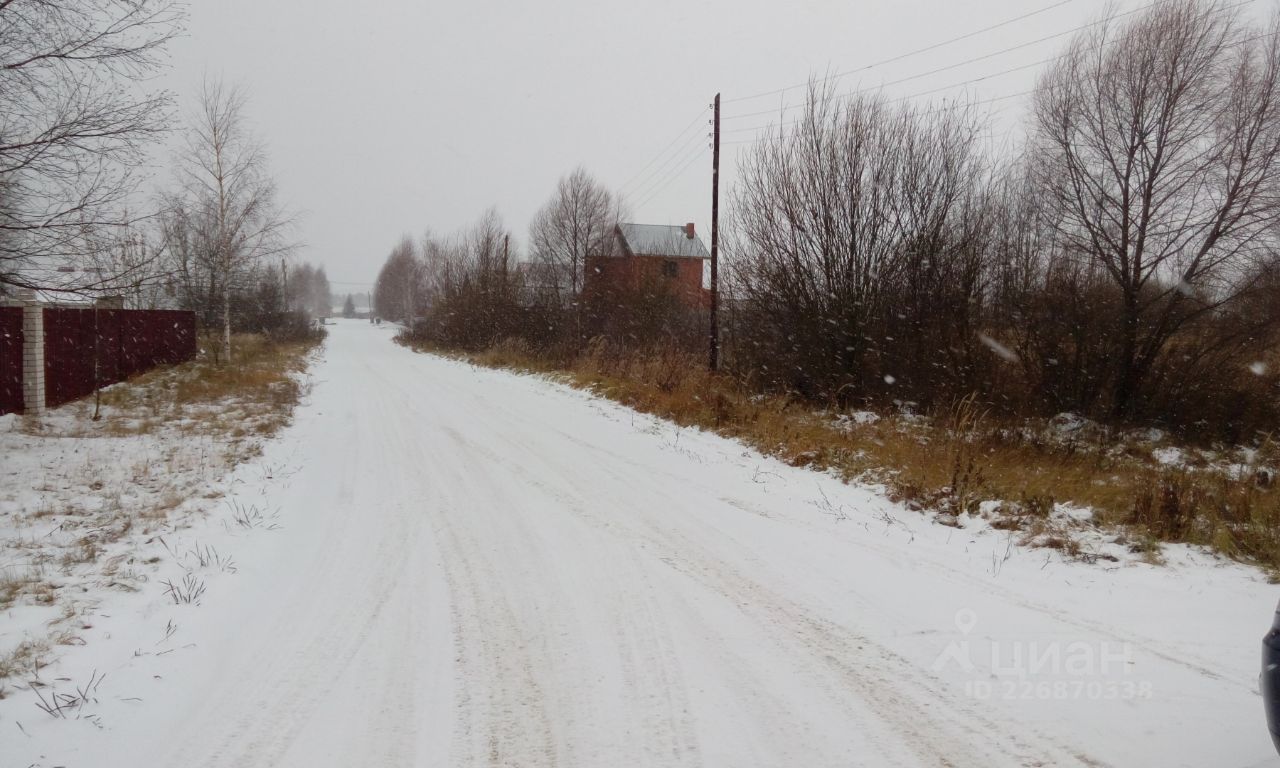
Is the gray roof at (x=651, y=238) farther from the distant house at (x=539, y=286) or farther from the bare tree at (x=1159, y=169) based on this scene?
the bare tree at (x=1159, y=169)

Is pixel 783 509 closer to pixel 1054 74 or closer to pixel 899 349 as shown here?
pixel 899 349

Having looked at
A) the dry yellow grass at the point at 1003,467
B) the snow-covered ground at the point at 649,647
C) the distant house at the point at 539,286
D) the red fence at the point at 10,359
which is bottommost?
the snow-covered ground at the point at 649,647

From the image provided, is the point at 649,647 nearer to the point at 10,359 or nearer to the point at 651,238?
the point at 10,359

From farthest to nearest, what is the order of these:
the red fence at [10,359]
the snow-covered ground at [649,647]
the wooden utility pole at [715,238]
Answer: the wooden utility pole at [715,238]
the red fence at [10,359]
the snow-covered ground at [649,647]

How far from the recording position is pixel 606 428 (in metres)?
11.2

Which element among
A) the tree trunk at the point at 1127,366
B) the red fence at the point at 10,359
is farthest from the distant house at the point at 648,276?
the red fence at the point at 10,359

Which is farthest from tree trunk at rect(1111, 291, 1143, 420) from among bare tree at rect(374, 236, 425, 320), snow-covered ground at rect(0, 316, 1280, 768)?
bare tree at rect(374, 236, 425, 320)

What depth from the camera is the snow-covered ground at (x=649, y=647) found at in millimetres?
2779

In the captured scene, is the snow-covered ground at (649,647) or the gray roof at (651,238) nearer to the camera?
the snow-covered ground at (649,647)

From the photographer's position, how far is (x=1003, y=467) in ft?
25.5

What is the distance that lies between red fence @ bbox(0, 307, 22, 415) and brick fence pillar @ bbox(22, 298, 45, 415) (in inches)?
2.9

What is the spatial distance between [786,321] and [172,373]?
687 inches

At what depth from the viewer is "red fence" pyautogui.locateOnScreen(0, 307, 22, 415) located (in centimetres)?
1104

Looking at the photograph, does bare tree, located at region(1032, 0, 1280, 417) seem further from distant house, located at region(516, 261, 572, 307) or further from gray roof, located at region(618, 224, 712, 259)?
gray roof, located at region(618, 224, 712, 259)
